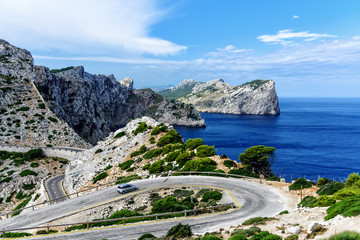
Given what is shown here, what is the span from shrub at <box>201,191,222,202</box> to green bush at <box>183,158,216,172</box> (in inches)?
356

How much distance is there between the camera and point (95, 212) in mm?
26703

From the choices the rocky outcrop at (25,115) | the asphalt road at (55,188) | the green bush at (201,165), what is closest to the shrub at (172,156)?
the green bush at (201,165)

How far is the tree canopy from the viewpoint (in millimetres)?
38781

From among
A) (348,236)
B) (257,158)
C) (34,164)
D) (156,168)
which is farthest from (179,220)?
(34,164)

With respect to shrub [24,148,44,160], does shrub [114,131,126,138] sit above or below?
above

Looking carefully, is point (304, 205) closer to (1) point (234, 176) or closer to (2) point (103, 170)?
(1) point (234, 176)

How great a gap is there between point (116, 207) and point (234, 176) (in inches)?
686

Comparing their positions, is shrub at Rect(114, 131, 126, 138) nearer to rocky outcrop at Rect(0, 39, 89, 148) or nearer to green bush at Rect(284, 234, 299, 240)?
rocky outcrop at Rect(0, 39, 89, 148)

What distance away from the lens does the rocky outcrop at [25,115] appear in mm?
73312

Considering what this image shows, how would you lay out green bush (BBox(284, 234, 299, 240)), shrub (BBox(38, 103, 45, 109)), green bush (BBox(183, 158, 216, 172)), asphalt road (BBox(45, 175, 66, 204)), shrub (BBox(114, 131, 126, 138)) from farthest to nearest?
shrub (BBox(38, 103, 45, 109)) → shrub (BBox(114, 131, 126, 138)) → asphalt road (BBox(45, 175, 66, 204)) → green bush (BBox(183, 158, 216, 172)) → green bush (BBox(284, 234, 299, 240))

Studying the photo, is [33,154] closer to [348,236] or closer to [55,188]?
[55,188]

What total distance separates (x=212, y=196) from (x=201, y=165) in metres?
10.7

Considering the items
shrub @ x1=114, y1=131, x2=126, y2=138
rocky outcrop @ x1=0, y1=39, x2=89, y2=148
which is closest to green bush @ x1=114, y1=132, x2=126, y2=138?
shrub @ x1=114, y1=131, x2=126, y2=138

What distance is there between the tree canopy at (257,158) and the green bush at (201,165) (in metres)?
5.56
